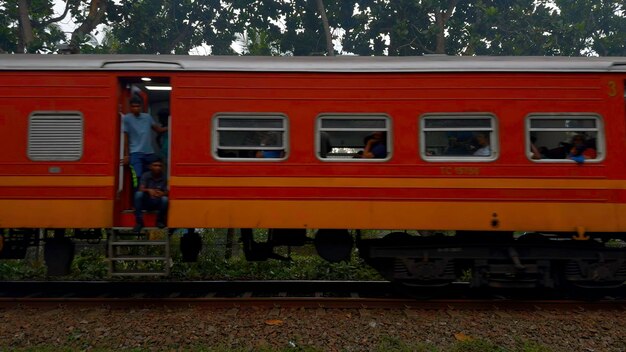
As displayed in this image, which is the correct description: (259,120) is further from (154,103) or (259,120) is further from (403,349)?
(403,349)

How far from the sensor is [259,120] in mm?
6598

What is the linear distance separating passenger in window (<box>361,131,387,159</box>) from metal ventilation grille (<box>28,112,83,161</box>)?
4.11 meters

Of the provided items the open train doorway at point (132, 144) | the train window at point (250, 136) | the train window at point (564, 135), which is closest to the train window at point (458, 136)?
the train window at point (564, 135)

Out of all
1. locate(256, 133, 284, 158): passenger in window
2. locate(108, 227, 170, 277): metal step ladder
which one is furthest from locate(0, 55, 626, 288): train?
locate(108, 227, 170, 277): metal step ladder

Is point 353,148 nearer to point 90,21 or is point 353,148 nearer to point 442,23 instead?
point 90,21

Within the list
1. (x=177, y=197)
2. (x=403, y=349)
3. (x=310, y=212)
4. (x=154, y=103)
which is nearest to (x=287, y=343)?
(x=403, y=349)

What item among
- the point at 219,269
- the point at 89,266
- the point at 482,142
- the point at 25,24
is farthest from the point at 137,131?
the point at 25,24

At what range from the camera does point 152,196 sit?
650 cm

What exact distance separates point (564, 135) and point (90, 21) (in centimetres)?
1509

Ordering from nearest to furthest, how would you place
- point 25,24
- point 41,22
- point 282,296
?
point 282,296
point 25,24
point 41,22

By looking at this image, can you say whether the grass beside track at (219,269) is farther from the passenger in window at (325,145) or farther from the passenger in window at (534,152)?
the passenger in window at (534,152)

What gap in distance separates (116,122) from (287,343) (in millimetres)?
3931

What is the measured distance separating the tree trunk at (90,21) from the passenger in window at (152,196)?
34.6 ft

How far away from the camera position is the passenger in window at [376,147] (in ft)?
21.5
